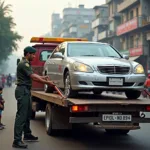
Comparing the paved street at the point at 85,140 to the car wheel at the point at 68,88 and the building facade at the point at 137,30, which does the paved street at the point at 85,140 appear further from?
the building facade at the point at 137,30

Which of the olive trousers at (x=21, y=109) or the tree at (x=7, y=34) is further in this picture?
the tree at (x=7, y=34)

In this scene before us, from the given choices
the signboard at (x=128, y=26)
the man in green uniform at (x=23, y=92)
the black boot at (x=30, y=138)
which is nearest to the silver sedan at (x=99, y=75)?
the man in green uniform at (x=23, y=92)

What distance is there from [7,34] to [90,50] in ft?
141

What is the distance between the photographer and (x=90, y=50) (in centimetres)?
894

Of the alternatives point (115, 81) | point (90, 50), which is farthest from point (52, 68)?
point (115, 81)

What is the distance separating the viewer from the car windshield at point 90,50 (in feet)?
28.8

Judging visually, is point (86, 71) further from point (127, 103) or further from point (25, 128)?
point (25, 128)

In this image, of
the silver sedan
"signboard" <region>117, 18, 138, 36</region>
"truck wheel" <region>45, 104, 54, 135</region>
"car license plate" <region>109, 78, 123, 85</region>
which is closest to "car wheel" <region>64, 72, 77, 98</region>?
the silver sedan

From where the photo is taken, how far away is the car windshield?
8781 millimetres

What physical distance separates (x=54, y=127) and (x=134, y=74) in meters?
2.04

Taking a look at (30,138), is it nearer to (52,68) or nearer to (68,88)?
(68,88)

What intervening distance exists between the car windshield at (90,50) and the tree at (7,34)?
41.5 metres

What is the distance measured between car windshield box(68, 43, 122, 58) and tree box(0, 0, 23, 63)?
41.5m

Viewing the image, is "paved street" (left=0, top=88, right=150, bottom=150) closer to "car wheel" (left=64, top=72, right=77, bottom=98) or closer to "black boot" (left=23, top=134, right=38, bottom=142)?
"black boot" (left=23, top=134, right=38, bottom=142)
